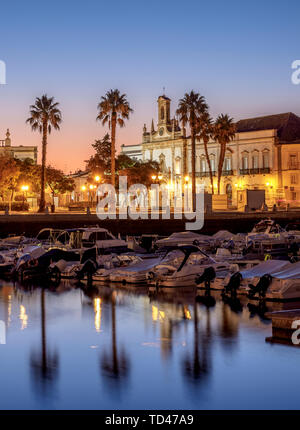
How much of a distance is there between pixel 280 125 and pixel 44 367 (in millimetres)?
82593

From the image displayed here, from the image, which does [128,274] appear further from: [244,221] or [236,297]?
[244,221]

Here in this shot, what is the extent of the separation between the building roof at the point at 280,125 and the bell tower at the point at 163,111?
1460cm

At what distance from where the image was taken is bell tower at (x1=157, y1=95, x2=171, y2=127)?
345ft

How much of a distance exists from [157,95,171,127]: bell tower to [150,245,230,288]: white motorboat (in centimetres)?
8038

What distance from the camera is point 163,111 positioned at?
4166 inches

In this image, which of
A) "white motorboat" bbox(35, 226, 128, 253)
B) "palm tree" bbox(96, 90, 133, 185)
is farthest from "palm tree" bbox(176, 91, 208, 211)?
"white motorboat" bbox(35, 226, 128, 253)

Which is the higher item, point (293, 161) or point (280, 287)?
point (293, 161)

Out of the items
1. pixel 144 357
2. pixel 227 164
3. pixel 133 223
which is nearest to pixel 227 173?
pixel 227 164

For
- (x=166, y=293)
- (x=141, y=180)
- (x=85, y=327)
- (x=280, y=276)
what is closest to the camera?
(x=85, y=327)

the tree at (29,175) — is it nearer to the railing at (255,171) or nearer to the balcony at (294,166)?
the railing at (255,171)

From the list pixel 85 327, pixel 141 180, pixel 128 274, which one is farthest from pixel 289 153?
pixel 85 327

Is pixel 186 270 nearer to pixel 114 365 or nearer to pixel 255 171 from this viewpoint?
pixel 114 365

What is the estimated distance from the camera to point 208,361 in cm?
1440
